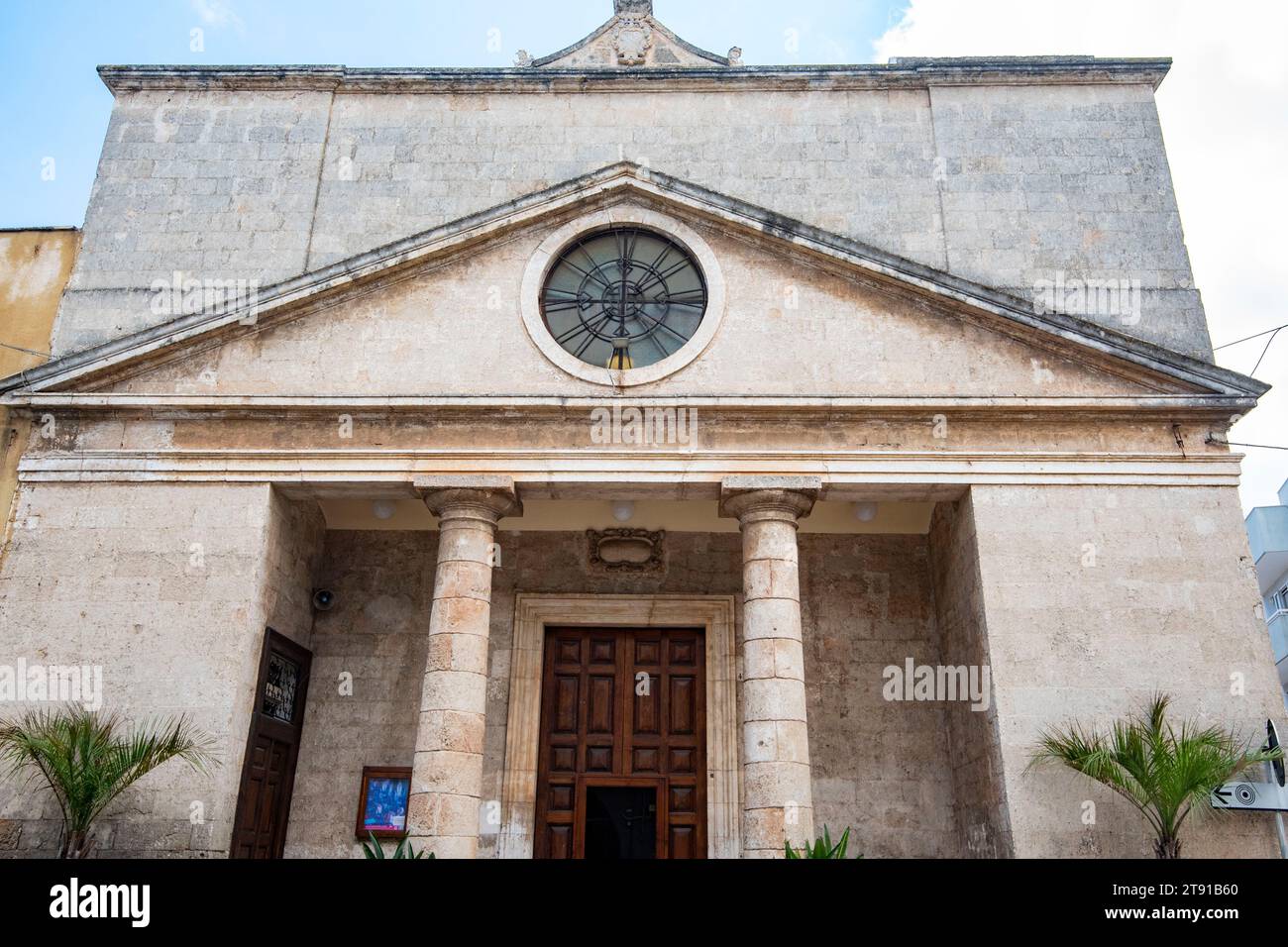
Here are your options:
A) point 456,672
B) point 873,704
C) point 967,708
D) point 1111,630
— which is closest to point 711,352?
point 456,672

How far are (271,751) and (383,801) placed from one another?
54.7 inches

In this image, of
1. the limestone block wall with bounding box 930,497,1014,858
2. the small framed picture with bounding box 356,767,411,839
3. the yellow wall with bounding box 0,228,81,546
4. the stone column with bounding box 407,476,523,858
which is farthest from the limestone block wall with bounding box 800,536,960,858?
the yellow wall with bounding box 0,228,81,546

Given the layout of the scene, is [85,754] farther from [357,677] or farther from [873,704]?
[873,704]

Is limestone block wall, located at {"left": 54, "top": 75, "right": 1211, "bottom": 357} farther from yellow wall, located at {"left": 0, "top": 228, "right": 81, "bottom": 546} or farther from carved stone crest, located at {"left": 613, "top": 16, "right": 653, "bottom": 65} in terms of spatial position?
carved stone crest, located at {"left": 613, "top": 16, "right": 653, "bottom": 65}

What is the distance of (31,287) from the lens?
1288 cm

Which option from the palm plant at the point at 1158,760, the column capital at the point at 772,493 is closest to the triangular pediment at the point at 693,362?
the column capital at the point at 772,493

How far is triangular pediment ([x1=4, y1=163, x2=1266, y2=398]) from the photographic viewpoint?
34.1 feet

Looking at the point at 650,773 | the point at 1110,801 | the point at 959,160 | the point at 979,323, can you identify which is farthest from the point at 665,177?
the point at 1110,801

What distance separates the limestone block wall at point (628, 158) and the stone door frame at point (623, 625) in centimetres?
548

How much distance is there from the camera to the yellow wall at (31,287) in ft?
40.5

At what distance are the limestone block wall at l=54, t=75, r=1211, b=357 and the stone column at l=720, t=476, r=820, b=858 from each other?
17.0ft

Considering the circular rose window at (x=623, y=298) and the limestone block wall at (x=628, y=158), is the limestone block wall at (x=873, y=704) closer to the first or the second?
the circular rose window at (x=623, y=298)
